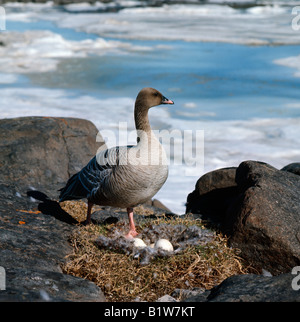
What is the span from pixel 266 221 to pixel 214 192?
2.01 metres

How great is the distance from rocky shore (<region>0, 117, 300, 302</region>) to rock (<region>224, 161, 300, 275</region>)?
1 centimetres

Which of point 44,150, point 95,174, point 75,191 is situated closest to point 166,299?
point 95,174

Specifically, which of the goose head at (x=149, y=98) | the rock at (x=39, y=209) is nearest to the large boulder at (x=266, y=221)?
the goose head at (x=149, y=98)

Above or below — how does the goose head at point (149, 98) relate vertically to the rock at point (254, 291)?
above

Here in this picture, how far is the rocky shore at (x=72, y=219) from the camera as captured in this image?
156 inches

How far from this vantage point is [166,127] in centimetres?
1606

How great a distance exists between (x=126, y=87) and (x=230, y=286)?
17840 mm

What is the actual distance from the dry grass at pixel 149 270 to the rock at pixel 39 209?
29cm

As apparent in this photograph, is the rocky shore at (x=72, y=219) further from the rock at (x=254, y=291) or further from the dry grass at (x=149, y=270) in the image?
the dry grass at (x=149, y=270)

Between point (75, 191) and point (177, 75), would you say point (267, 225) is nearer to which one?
point (75, 191)

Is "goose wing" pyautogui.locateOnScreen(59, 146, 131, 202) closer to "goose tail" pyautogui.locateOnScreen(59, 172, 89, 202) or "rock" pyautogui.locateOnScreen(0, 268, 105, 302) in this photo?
"goose tail" pyautogui.locateOnScreen(59, 172, 89, 202)

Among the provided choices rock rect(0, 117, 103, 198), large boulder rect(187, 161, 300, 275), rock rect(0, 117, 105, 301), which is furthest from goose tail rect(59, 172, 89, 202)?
large boulder rect(187, 161, 300, 275)
